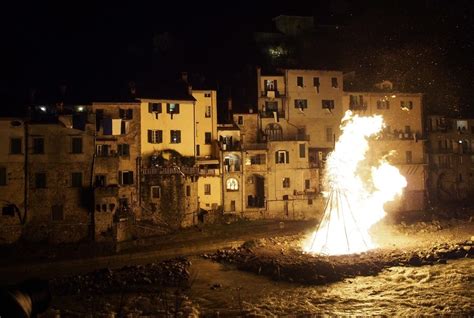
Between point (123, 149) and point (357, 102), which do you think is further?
point (357, 102)

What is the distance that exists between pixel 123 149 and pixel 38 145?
8.61m

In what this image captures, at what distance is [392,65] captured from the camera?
8206 cm

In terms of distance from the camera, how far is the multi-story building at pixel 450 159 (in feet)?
227

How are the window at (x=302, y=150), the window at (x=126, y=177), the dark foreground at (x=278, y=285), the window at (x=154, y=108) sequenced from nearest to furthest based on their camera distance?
the dark foreground at (x=278, y=285)
the window at (x=126, y=177)
the window at (x=154, y=108)
the window at (x=302, y=150)

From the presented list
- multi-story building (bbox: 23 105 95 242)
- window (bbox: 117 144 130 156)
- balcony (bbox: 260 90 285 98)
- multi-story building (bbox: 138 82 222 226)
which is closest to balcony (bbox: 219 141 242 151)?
multi-story building (bbox: 138 82 222 226)

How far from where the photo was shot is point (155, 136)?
50969 millimetres

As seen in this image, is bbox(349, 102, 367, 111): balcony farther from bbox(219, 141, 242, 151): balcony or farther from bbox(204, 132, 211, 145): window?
bbox(204, 132, 211, 145): window

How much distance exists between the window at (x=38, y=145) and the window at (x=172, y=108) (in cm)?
1423

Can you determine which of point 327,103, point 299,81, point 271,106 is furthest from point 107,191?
point 327,103

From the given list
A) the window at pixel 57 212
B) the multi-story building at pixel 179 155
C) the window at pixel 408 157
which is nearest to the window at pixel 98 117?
the multi-story building at pixel 179 155

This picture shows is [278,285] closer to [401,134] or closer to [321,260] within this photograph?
[321,260]

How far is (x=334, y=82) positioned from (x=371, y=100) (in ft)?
21.3

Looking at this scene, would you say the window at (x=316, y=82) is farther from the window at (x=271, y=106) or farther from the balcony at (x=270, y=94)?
the window at (x=271, y=106)

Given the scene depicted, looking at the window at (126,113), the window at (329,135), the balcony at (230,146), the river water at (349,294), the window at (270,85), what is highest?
the window at (270,85)
